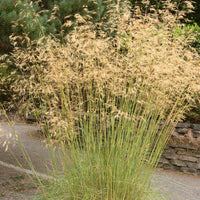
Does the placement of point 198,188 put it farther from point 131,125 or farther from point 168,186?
point 131,125

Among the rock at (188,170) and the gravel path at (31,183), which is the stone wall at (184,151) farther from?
the gravel path at (31,183)

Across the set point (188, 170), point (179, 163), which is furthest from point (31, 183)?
point (188, 170)

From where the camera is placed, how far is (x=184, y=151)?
5148 mm

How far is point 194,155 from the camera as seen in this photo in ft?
16.6

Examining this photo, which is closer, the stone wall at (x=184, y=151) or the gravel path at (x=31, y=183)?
the gravel path at (x=31, y=183)

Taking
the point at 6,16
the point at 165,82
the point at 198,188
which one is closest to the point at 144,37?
the point at 165,82

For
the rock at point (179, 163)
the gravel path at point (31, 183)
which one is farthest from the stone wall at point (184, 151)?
the gravel path at point (31, 183)

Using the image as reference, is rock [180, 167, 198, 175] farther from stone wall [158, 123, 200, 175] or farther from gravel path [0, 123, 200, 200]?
gravel path [0, 123, 200, 200]

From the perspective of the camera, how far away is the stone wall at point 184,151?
5.04 m

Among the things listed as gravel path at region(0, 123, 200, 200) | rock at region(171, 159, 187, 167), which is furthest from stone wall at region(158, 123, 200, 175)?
gravel path at region(0, 123, 200, 200)

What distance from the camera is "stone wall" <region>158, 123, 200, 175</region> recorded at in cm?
504

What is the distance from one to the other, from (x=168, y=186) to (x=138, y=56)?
2.17 m

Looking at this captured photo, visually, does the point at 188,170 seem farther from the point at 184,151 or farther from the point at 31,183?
the point at 31,183

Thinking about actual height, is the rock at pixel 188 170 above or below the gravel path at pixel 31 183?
below
